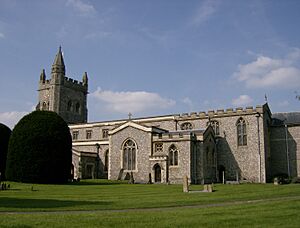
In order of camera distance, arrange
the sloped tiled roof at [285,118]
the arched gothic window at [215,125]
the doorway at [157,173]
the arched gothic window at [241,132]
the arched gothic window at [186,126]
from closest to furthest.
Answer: the doorway at [157,173]
the arched gothic window at [241,132]
the arched gothic window at [215,125]
the sloped tiled roof at [285,118]
the arched gothic window at [186,126]

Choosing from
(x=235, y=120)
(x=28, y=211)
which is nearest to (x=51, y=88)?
(x=235, y=120)

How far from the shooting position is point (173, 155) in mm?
39625

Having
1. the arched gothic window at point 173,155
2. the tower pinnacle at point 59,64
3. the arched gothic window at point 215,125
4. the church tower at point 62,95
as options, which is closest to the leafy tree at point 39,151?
the arched gothic window at point 173,155

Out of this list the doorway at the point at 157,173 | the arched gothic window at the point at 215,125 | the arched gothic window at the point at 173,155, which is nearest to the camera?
the arched gothic window at the point at 173,155

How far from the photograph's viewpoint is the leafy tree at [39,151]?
35.0 meters

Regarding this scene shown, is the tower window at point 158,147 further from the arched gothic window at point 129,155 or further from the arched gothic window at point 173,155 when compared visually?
the arched gothic window at point 129,155

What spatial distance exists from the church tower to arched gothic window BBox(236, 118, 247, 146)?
31738 millimetres

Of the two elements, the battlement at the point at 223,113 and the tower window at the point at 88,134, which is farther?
the tower window at the point at 88,134

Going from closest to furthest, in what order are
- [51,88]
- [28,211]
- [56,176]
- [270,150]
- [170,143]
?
[28,211], [56,176], [170,143], [270,150], [51,88]

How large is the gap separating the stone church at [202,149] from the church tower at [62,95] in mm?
15739

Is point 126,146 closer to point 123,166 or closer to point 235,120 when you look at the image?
point 123,166

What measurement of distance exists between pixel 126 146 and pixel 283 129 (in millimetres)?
19681

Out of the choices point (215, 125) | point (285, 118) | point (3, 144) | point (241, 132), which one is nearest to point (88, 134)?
point (3, 144)

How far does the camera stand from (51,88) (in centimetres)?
6269
